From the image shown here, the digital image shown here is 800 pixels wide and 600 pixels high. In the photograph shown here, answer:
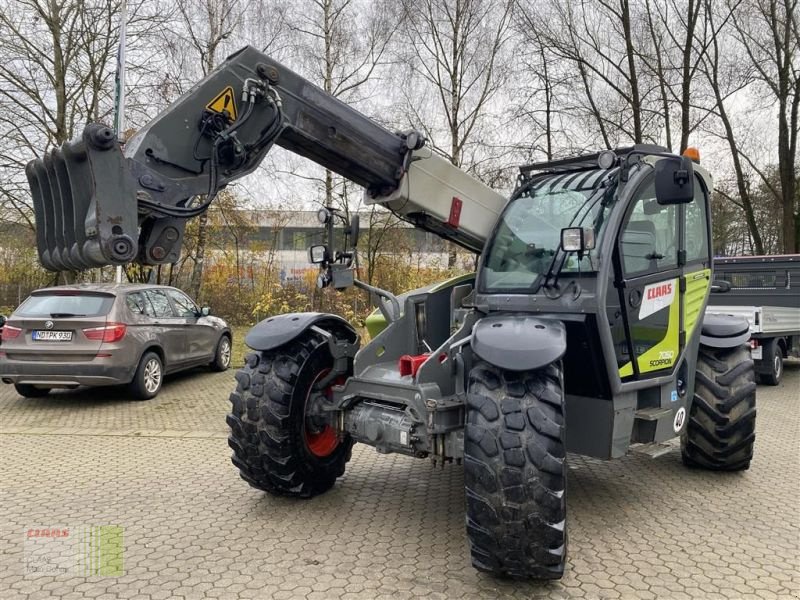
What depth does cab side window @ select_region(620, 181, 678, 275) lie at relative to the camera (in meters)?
4.35

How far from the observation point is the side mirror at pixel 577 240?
378cm

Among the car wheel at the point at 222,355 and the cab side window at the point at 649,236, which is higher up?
the cab side window at the point at 649,236

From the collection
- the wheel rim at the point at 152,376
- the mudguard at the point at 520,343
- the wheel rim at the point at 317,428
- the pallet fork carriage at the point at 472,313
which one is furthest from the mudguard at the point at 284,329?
the wheel rim at the point at 152,376

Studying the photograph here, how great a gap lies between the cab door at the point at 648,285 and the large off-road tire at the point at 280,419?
221 cm

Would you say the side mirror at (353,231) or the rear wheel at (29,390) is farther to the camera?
the rear wheel at (29,390)

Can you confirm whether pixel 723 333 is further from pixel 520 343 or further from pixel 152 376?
pixel 152 376

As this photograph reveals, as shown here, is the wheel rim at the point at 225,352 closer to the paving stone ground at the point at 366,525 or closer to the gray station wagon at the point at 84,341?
the gray station wagon at the point at 84,341

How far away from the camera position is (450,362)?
4281 mm

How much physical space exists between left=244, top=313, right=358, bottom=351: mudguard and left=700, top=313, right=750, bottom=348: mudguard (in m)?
3.08

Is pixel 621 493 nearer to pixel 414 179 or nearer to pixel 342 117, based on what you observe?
pixel 414 179

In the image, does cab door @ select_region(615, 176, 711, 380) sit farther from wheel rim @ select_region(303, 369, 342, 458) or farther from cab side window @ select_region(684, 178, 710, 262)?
wheel rim @ select_region(303, 369, 342, 458)

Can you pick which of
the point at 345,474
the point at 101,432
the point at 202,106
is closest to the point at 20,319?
the point at 101,432

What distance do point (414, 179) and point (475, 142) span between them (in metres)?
14.9

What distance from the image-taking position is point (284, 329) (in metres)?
4.77
